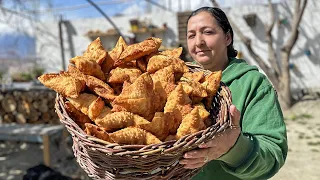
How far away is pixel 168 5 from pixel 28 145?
6021 millimetres

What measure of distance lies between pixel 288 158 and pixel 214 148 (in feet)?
12.5

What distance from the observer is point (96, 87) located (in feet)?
3.22

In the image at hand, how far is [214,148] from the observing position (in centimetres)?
86

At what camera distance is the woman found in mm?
899

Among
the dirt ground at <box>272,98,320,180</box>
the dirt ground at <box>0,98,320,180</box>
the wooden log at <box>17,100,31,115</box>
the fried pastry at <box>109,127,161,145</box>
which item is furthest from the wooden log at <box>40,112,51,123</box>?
the fried pastry at <box>109,127,161,145</box>

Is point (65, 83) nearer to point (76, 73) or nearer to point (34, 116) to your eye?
point (76, 73)

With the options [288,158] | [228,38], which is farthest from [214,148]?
[288,158]

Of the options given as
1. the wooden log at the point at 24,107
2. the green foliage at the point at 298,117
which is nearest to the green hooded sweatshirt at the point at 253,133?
the wooden log at the point at 24,107

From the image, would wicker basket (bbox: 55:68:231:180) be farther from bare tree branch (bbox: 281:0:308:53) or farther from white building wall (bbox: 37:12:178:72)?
white building wall (bbox: 37:12:178:72)

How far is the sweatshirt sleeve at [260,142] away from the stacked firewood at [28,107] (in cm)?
487

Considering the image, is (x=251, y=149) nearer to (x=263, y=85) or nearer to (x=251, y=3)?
(x=263, y=85)

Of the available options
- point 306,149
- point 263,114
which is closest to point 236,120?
point 263,114

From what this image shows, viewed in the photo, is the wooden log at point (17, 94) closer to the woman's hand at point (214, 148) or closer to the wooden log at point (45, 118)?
the wooden log at point (45, 118)

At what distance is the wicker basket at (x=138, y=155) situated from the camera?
2.59 ft
